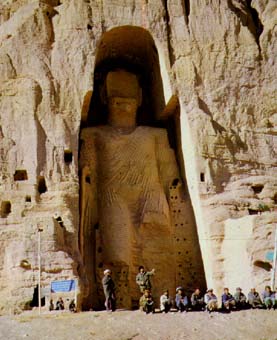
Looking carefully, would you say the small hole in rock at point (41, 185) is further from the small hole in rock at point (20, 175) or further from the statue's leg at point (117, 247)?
the statue's leg at point (117, 247)

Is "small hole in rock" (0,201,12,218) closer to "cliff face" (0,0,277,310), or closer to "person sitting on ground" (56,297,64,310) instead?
"cliff face" (0,0,277,310)

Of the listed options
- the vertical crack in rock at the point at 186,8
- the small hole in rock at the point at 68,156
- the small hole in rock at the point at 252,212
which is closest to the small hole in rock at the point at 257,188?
the small hole in rock at the point at 252,212

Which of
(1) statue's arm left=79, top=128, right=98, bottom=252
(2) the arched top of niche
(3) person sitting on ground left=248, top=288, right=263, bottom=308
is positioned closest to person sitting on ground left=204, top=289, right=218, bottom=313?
(3) person sitting on ground left=248, top=288, right=263, bottom=308

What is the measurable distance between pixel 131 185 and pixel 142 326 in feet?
21.8

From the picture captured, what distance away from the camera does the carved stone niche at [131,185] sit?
18969 millimetres

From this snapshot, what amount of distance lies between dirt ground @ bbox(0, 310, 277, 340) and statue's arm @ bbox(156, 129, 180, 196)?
20.4ft

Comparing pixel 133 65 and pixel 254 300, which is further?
pixel 133 65

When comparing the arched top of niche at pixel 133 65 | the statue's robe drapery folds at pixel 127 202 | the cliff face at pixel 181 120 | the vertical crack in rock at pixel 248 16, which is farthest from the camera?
the vertical crack in rock at pixel 248 16

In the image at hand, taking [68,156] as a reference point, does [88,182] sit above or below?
below

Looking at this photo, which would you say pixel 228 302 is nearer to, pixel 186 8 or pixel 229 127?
pixel 229 127

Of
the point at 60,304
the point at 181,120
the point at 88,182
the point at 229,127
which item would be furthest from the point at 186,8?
the point at 60,304

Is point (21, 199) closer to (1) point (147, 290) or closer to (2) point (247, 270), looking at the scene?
A: (1) point (147, 290)

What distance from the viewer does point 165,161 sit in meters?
20.7

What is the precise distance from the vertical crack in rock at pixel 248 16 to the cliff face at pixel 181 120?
43 mm
